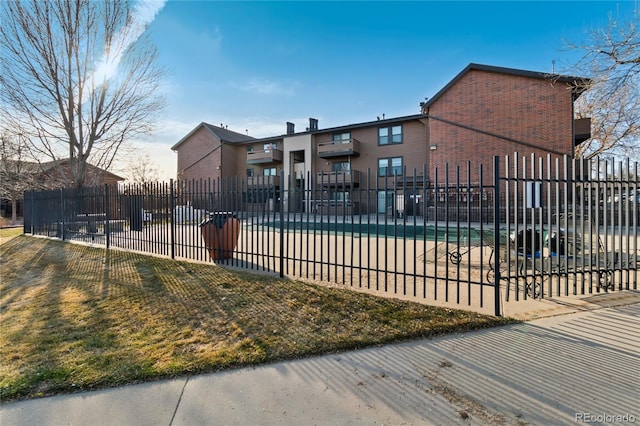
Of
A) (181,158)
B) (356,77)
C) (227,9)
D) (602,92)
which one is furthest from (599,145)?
(181,158)

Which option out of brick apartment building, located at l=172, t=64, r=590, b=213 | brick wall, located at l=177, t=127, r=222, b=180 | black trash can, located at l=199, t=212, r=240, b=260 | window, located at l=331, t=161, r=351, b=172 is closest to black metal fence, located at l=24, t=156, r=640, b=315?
black trash can, located at l=199, t=212, r=240, b=260

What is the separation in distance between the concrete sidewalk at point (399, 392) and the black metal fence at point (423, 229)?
1190 millimetres

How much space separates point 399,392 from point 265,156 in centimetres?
3139

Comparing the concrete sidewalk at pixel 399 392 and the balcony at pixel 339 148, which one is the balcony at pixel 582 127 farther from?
the concrete sidewalk at pixel 399 392

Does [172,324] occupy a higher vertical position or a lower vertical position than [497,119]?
lower

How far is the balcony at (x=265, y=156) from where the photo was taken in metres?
32.0

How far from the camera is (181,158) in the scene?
36844 millimetres

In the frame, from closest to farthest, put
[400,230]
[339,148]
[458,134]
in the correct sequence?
[400,230]
[458,134]
[339,148]

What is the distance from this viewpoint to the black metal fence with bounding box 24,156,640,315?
4.45m

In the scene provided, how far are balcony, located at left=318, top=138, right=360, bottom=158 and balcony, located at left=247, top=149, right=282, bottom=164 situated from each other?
5155 mm

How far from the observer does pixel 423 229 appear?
559 centimetres

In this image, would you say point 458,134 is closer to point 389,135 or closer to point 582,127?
point 389,135

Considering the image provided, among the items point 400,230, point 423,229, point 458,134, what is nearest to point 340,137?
point 458,134

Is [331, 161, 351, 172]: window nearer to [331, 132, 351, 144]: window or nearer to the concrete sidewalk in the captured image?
[331, 132, 351, 144]: window
